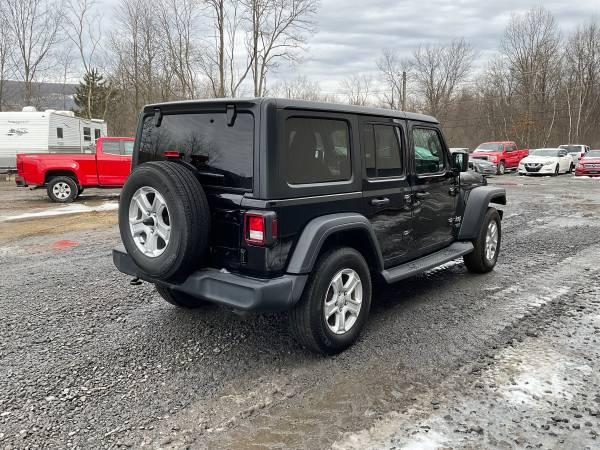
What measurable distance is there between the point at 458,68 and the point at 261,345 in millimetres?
53642

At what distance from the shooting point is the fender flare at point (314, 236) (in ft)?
10.7

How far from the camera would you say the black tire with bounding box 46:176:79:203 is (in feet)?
42.4

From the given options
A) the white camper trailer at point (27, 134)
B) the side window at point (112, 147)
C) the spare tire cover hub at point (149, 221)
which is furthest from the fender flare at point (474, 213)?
the white camper trailer at point (27, 134)

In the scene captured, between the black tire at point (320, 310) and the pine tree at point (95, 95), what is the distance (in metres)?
34.3

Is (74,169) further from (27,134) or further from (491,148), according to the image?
(491,148)

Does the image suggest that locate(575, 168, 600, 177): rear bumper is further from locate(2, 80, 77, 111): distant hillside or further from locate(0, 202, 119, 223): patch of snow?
locate(2, 80, 77, 111): distant hillside

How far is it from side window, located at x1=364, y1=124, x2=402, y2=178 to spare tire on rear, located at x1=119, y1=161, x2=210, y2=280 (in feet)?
4.98

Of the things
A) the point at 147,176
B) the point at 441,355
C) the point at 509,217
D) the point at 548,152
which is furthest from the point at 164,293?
the point at 548,152

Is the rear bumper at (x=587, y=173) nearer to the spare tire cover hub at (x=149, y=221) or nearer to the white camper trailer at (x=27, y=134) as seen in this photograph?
the white camper trailer at (x=27, y=134)

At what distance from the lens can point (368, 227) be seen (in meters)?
3.74

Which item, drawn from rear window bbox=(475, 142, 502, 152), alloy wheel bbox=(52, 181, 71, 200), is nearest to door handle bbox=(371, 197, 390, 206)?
alloy wheel bbox=(52, 181, 71, 200)

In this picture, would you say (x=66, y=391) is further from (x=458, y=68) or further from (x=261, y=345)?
(x=458, y=68)

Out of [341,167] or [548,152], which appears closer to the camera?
[341,167]

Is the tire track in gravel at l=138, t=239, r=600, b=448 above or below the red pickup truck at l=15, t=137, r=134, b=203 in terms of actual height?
below
